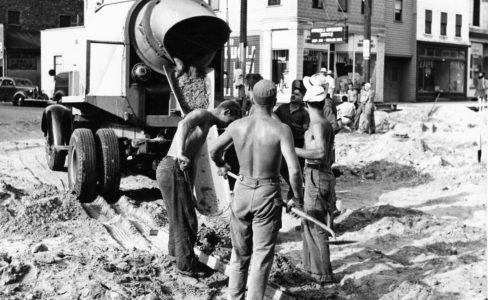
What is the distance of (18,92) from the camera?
115ft

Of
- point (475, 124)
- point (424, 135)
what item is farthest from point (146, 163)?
point (475, 124)

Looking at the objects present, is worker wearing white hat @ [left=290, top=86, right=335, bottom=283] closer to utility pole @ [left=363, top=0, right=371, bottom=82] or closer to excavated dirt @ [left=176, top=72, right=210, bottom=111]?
excavated dirt @ [left=176, top=72, right=210, bottom=111]

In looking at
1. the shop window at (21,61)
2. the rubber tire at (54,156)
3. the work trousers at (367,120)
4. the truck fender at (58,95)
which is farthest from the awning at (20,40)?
the rubber tire at (54,156)

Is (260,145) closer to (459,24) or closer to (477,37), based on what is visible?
(459,24)

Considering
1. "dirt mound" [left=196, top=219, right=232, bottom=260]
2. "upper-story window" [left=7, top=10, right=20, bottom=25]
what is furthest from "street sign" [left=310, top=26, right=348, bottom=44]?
"upper-story window" [left=7, top=10, right=20, bottom=25]

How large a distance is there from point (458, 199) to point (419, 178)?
2259mm

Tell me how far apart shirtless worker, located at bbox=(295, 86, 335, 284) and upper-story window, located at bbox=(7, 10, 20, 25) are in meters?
44.5

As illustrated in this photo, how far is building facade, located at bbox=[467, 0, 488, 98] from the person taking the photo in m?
49.8

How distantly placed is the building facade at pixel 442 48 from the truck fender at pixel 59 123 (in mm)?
33396

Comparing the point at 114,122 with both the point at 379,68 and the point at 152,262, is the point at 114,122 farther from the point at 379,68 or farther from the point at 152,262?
the point at 379,68

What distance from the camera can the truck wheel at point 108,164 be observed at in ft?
34.8

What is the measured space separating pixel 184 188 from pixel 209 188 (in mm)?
1795

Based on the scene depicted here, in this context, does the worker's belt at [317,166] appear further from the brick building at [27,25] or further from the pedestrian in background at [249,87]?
the brick building at [27,25]

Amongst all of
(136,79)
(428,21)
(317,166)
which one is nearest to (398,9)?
(428,21)
